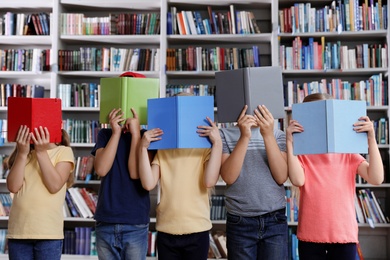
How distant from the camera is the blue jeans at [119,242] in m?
1.93

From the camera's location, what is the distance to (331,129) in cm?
177

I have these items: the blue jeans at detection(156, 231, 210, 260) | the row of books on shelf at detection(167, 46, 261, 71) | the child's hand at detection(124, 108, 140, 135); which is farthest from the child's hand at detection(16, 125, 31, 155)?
the row of books on shelf at detection(167, 46, 261, 71)

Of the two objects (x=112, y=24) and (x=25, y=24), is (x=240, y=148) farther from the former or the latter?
(x=25, y=24)

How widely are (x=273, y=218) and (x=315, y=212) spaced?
18 cm

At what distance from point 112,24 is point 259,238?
8.65 ft

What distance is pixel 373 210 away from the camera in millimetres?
3570

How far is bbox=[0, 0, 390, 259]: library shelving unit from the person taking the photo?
3.73 meters

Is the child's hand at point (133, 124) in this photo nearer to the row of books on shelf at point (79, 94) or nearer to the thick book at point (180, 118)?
the thick book at point (180, 118)

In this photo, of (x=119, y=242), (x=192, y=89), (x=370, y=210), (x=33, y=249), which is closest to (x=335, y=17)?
(x=192, y=89)

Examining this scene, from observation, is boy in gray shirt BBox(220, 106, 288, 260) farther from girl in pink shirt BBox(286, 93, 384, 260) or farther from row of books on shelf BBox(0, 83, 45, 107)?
row of books on shelf BBox(0, 83, 45, 107)

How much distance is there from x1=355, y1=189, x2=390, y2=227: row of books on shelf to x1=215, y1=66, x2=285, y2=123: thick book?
203 cm

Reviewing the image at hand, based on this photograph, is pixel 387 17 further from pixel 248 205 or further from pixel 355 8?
pixel 248 205

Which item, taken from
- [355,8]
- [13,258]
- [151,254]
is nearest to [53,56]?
[151,254]

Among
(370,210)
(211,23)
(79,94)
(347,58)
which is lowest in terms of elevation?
(370,210)
